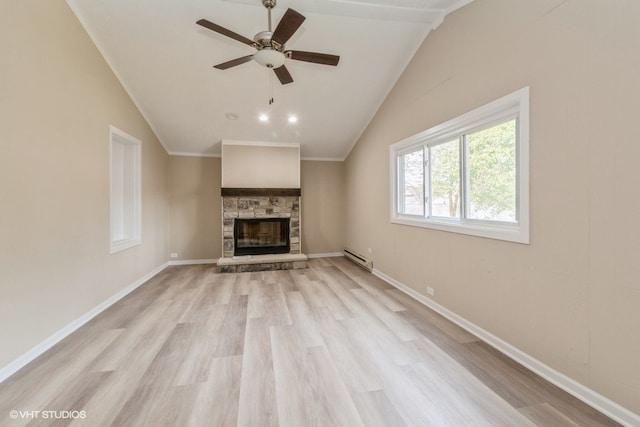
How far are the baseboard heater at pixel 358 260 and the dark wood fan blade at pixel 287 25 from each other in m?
3.65

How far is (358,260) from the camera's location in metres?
5.22

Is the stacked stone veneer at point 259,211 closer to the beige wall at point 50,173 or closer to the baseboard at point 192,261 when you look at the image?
the baseboard at point 192,261

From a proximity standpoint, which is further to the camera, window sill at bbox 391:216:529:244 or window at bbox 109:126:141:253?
window at bbox 109:126:141:253

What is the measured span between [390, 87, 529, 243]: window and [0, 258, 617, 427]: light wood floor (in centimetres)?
109

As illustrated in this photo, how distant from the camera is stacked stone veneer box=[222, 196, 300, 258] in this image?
5223 millimetres

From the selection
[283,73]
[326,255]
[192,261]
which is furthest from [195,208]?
[283,73]

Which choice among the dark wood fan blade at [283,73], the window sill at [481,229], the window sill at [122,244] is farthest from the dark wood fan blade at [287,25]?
the window sill at [122,244]

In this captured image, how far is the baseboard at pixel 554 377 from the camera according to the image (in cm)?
150

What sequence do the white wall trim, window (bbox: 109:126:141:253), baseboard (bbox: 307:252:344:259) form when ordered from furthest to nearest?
baseboard (bbox: 307:252:344:259), the white wall trim, window (bbox: 109:126:141:253)

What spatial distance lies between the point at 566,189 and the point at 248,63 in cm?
361

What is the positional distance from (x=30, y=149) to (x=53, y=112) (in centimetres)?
47

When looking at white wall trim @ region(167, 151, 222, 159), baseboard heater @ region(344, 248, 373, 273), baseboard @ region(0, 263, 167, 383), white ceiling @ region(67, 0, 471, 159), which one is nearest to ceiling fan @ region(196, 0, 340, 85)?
white ceiling @ region(67, 0, 471, 159)

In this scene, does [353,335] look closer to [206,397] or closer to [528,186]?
[206,397]

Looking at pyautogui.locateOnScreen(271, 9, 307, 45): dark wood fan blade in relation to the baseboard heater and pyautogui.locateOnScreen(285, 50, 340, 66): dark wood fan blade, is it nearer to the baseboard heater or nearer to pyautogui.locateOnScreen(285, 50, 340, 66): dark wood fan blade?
pyautogui.locateOnScreen(285, 50, 340, 66): dark wood fan blade
